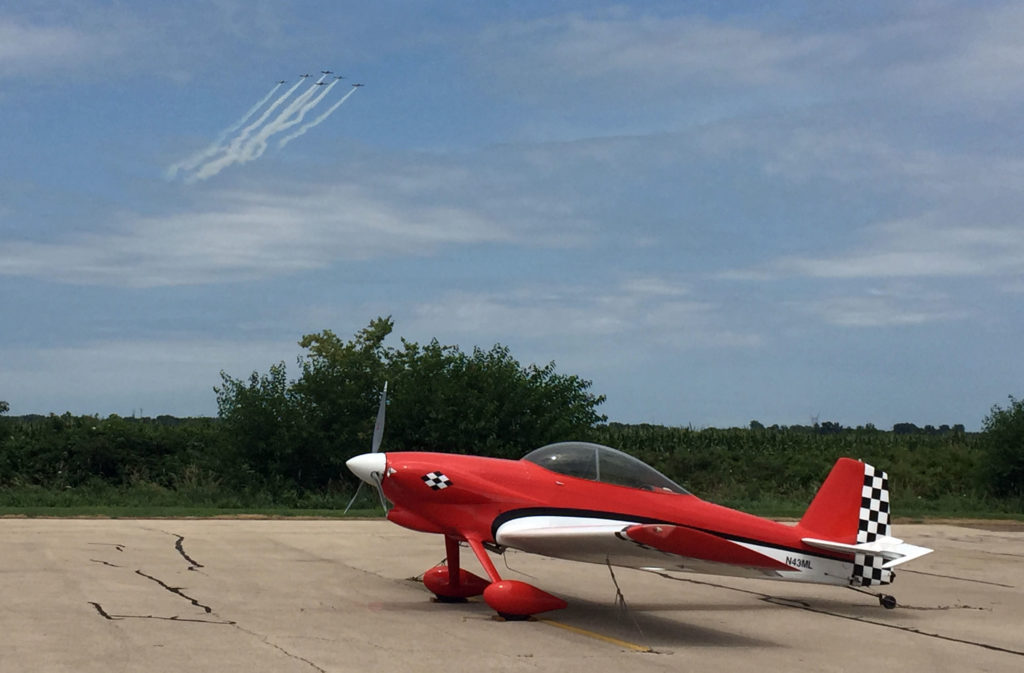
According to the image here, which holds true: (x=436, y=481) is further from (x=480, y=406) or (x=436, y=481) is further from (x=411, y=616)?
(x=480, y=406)

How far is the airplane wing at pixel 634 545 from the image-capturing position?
369 inches

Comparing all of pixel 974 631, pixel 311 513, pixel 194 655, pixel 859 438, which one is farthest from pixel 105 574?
pixel 859 438

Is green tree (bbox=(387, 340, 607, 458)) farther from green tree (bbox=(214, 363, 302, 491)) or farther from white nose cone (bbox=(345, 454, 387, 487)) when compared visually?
white nose cone (bbox=(345, 454, 387, 487))

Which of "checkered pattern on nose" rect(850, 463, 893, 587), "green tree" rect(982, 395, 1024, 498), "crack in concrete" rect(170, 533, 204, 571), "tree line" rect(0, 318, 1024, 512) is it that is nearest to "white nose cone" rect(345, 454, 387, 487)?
"crack in concrete" rect(170, 533, 204, 571)

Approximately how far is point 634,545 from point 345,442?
21.9 meters

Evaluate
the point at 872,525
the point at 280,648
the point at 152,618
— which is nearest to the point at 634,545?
the point at 280,648

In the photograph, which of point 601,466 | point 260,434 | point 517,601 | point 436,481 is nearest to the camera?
point 517,601

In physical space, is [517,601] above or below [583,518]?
below

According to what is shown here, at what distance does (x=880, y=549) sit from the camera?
12102mm

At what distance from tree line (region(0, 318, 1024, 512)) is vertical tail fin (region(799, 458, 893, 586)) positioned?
1623 cm

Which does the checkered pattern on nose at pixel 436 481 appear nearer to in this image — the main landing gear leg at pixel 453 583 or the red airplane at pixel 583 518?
the red airplane at pixel 583 518

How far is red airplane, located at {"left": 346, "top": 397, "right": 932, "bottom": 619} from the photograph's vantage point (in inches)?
418

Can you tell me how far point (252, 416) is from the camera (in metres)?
30.2

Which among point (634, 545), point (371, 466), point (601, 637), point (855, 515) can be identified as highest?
point (371, 466)
